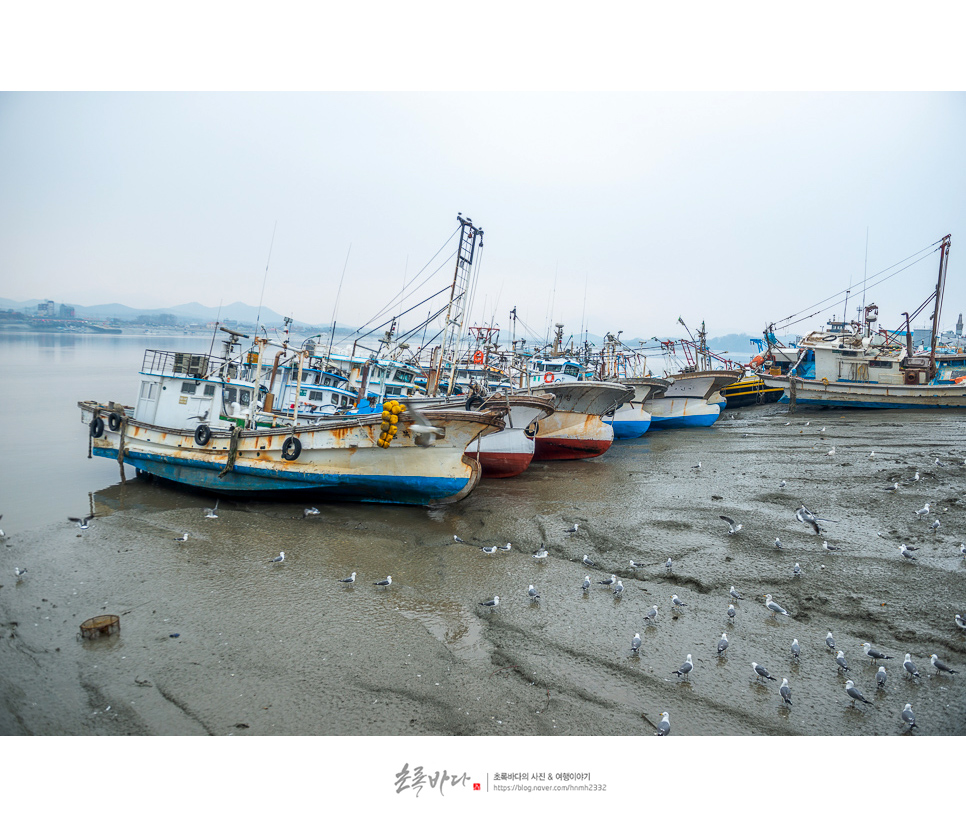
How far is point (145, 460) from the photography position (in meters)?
13.4

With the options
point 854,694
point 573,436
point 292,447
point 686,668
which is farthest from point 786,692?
point 573,436

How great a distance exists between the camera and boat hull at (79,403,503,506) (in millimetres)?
10961

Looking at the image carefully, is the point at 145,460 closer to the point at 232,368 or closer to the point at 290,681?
the point at 232,368

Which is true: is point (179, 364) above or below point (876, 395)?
below

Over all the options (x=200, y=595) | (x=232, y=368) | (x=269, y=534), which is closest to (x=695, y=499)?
(x=269, y=534)

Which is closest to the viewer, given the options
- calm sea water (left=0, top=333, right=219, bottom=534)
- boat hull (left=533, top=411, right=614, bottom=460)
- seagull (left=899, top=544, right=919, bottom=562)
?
seagull (left=899, top=544, right=919, bottom=562)

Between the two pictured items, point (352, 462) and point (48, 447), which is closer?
point (352, 462)

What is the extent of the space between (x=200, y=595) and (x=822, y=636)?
828 centimetres

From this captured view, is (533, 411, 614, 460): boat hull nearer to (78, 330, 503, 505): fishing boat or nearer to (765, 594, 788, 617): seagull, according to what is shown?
(78, 330, 503, 505): fishing boat

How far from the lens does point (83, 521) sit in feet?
34.1

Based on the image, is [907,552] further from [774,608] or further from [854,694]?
[854,694]

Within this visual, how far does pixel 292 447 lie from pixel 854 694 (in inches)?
401

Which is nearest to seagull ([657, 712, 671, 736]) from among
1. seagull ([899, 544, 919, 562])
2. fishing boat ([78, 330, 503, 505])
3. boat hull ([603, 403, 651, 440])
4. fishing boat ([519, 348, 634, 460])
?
seagull ([899, 544, 919, 562])

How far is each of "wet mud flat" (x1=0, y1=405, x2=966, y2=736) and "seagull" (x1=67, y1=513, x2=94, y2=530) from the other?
29 centimetres
